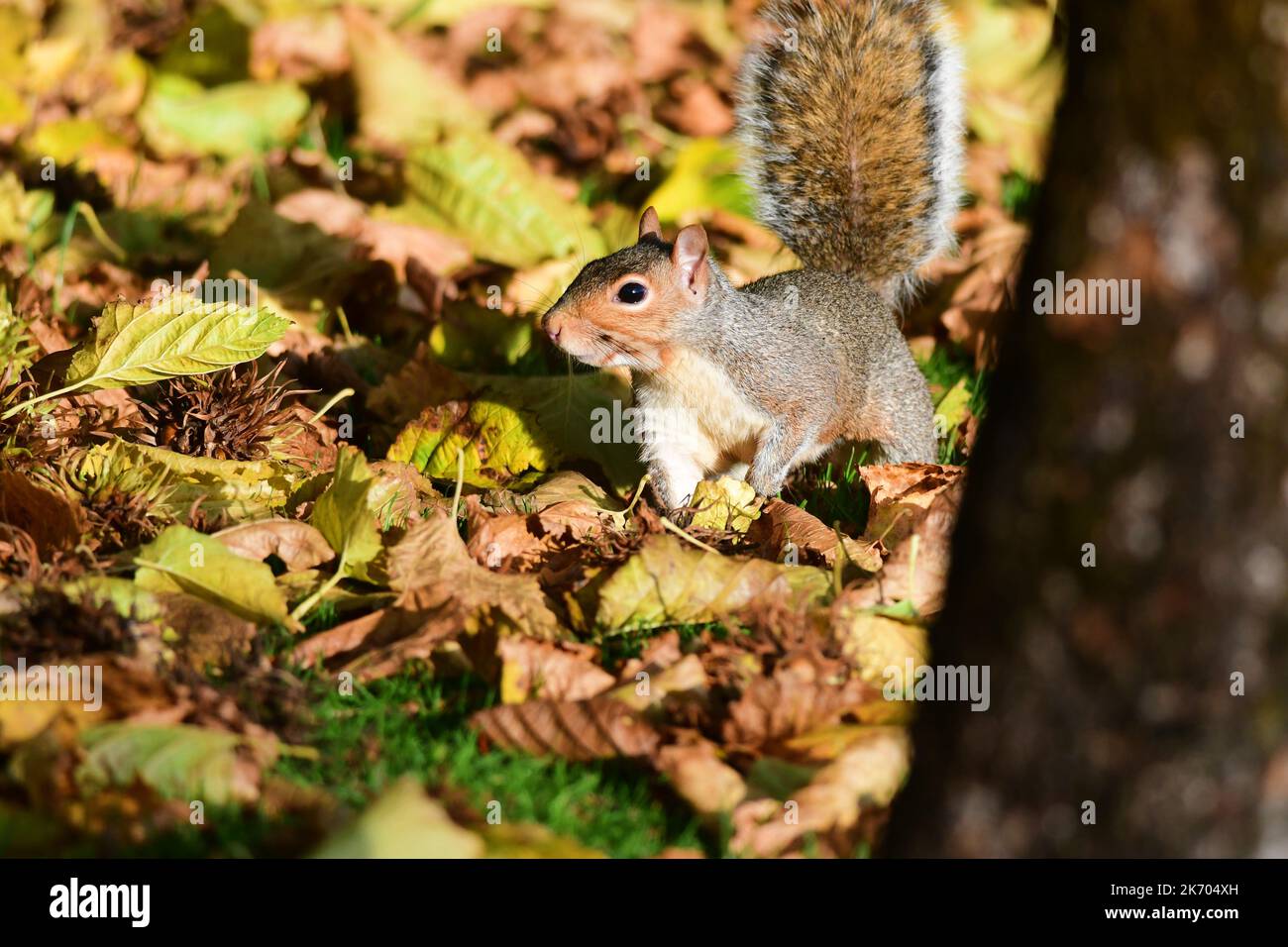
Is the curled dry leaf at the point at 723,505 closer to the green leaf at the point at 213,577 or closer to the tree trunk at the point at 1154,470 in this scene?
the green leaf at the point at 213,577

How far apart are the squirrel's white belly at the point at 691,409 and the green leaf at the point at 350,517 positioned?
0.88 m

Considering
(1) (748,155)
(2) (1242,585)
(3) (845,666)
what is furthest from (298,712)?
(1) (748,155)

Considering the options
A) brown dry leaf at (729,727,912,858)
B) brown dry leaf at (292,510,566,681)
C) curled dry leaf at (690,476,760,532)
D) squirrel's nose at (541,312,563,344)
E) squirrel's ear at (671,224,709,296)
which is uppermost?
squirrel's ear at (671,224,709,296)

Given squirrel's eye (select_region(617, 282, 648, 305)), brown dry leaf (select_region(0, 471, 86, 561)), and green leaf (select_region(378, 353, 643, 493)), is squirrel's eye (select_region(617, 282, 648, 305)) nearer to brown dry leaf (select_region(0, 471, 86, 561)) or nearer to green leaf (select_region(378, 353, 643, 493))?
green leaf (select_region(378, 353, 643, 493))

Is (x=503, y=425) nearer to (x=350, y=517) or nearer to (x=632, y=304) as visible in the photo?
(x=632, y=304)

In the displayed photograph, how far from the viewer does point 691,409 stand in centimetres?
311

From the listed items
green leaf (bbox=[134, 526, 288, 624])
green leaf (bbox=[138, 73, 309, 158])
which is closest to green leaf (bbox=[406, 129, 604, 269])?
green leaf (bbox=[138, 73, 309, 158])

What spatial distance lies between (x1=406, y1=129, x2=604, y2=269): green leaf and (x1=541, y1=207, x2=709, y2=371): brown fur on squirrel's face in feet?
3.32

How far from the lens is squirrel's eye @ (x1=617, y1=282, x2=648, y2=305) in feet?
9.57

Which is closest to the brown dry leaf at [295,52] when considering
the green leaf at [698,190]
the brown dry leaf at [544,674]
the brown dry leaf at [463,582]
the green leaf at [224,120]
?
the green leaf at [224,120]

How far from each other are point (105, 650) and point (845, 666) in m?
1.09

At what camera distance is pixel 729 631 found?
218 cm

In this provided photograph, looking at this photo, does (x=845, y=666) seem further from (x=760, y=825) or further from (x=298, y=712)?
(x=298, y=712)

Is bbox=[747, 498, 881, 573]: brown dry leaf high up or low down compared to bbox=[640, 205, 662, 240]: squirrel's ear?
down
